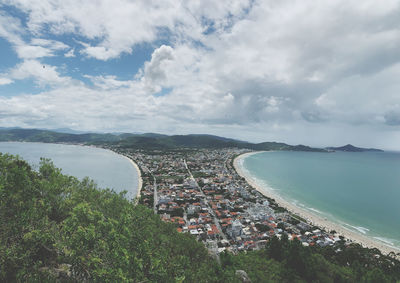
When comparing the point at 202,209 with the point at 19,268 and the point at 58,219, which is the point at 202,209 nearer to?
the point at 58,219

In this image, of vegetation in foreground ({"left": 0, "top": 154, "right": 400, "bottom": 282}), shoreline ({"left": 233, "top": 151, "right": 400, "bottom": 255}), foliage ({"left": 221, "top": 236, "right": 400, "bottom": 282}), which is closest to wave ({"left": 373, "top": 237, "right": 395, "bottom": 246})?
shoreline ({"left": 233, "top": 151, "right": 400, "bottom": 255})

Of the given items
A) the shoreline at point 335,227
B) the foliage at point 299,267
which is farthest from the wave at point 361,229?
the foliage at point 299,267

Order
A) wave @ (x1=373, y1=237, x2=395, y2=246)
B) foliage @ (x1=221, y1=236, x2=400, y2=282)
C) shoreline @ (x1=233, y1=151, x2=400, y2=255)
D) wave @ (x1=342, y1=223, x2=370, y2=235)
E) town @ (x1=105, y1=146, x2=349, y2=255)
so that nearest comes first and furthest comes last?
foliage @ (x1=221, y1=236, x2=400, y2=282) < town @ (x1=105, y1=146, x2=349, y2=255) < shoreline @ (x1=233, y1=151, x2=400, y2=255) < wave @ (x1=373, y1=237, x2=395, y2=246) < wave @ (x1=342, y1=223, x2=370, y2=235)

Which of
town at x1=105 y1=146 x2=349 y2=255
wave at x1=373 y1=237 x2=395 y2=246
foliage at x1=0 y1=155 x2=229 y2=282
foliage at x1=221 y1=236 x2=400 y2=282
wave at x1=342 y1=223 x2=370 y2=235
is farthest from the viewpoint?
wave at x1=342 y1=223 x2=370 y2=235

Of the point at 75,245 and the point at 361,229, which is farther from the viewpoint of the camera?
the point at 361,229

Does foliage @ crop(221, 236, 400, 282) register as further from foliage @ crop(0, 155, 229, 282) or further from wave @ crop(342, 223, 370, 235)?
wave @ crop(342, 223, 370, 235)

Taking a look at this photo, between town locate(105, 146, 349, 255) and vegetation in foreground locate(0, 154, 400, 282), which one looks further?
town locate(105, 146, 349, 255)

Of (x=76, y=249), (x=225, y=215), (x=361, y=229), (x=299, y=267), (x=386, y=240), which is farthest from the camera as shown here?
(x=225, y=215)

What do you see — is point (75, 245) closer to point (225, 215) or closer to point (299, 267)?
point (299, 267)

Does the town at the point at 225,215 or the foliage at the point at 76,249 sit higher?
the foliage at the point at 76,249

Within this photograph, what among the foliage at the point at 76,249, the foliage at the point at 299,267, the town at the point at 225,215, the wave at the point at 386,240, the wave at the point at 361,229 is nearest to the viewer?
the foliage at the point at 76,249

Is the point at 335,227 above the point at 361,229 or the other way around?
above

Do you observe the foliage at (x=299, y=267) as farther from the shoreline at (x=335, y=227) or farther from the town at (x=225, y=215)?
the shoreline at (x=335, y=227)

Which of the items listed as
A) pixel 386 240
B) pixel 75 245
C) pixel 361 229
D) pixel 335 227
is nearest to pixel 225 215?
pixel 335 227
